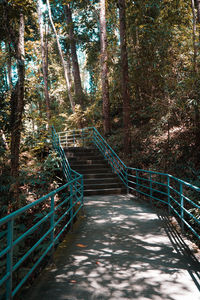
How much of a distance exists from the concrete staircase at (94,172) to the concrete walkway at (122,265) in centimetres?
379

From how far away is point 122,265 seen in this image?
12.1 feet

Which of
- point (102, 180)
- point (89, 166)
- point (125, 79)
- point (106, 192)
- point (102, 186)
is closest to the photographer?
point (106, 192)

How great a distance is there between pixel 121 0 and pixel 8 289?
1279cm

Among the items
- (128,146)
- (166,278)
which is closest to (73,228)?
(166,278)

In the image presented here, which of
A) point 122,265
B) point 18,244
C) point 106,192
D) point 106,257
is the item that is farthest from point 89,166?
point 122,265

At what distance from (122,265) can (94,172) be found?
25.1 feet

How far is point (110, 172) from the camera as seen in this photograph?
37.6 ft

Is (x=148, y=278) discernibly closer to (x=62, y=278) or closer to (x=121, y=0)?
(x=62, y=278)

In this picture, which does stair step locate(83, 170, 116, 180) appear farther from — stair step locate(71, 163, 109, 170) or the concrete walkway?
the concrete walkway

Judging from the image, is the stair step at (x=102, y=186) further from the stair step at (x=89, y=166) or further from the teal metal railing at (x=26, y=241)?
the stair step at (x=89, y=166)

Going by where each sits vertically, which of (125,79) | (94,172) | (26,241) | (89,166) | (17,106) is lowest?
(26,241)

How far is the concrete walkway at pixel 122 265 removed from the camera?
2.93 m

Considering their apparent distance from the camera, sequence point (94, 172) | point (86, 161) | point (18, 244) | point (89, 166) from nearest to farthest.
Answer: point (18, 244) → point (94, 172) → point (89, 166) → point (86, 161)

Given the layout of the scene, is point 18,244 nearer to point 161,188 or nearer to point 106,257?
point 106,257
